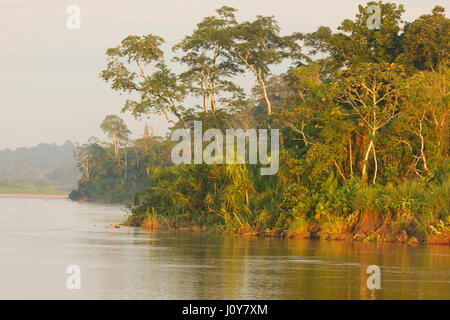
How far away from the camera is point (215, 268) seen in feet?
71.2

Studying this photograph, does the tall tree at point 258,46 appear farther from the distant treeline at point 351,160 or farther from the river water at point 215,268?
the river water at point 215,268

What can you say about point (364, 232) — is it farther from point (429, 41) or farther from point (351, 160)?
point (429, 41)

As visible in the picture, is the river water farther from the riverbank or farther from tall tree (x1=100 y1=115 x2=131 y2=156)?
tall tree (x1=100 y1=115 x2=131 y2=156)

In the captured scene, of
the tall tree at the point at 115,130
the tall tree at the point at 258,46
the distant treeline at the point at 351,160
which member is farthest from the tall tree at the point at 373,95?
the tall tree at the point at 115,130

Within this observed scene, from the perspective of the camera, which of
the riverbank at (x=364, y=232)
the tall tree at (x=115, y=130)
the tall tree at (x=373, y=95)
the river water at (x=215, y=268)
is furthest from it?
the tall tree at (x=115, y=130)

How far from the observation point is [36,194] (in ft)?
483

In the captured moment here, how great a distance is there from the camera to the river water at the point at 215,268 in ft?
55.8

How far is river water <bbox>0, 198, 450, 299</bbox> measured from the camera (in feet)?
55.8

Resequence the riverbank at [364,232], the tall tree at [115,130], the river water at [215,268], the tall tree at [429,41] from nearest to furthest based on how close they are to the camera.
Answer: the river water at [215,268]
the riverbank at [364,232]
the tall tree at [429,41]
the tall tree at [115,130]

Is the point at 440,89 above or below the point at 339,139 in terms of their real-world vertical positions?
above

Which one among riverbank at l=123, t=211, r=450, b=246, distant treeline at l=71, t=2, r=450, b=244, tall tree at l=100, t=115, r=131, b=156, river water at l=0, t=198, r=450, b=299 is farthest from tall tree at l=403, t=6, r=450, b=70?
tall tree at l=100, t=115, r=131, b=156
